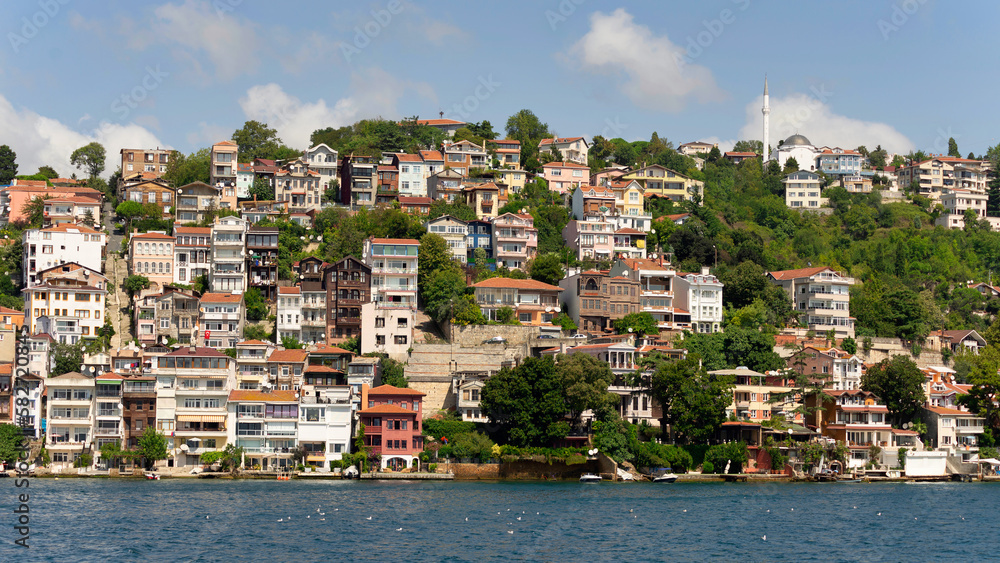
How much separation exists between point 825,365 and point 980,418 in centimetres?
1107

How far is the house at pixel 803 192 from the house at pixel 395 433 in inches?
2779

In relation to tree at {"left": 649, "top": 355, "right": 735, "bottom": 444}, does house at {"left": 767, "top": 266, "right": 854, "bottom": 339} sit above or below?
above

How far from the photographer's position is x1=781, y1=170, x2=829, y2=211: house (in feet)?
412

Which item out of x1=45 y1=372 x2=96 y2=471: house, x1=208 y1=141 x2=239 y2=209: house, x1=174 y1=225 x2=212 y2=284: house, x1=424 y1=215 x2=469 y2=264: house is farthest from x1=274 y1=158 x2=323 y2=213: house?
x1=45 y1=372 x2=96 y2=471: house

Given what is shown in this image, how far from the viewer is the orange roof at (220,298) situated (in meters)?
77.9

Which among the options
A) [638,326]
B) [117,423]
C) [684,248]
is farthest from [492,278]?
[117,423]

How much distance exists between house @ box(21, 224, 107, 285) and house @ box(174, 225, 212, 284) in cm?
589

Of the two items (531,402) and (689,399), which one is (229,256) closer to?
(531,402)

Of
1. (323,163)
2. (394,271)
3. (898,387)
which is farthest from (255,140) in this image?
(898,387)

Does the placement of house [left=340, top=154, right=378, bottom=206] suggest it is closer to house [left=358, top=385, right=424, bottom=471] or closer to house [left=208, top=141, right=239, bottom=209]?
house [left=208, top=141, right=239, bottom=209]

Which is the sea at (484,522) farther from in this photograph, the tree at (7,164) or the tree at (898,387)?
the tree at (7,164)

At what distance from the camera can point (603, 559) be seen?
4403 cm

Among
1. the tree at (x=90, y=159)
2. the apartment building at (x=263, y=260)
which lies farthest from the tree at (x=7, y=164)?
the apartment building at (x=263, y=260)

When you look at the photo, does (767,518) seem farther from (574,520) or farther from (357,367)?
(357,367)
